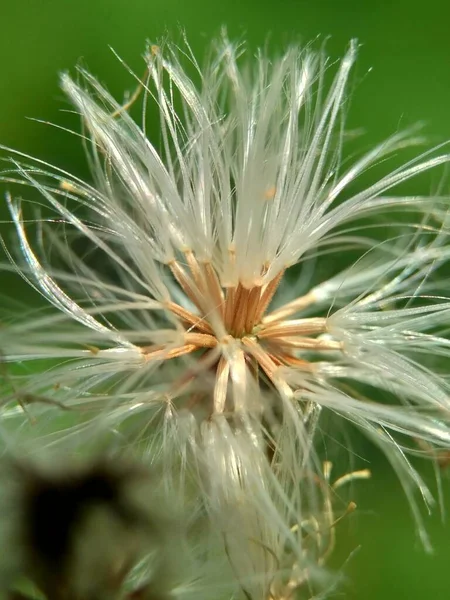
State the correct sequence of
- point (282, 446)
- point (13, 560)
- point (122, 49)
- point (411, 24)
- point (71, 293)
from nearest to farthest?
point (13, 560)
point (282, 446)
point (71, 293)
point (122, 49)
point (411, 24)

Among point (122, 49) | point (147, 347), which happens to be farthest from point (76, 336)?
point (122, 49)

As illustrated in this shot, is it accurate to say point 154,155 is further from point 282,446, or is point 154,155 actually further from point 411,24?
point 411,24

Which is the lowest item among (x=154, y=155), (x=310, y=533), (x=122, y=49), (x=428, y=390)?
(x=310, y=533)

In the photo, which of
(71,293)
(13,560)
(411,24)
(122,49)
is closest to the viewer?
(13,560)

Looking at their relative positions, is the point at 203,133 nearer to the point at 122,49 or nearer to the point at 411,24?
the point at 122,49

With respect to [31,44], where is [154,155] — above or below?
below

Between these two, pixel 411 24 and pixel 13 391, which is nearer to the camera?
pixel 13 391

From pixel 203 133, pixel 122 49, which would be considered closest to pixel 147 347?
pixel 203 133
